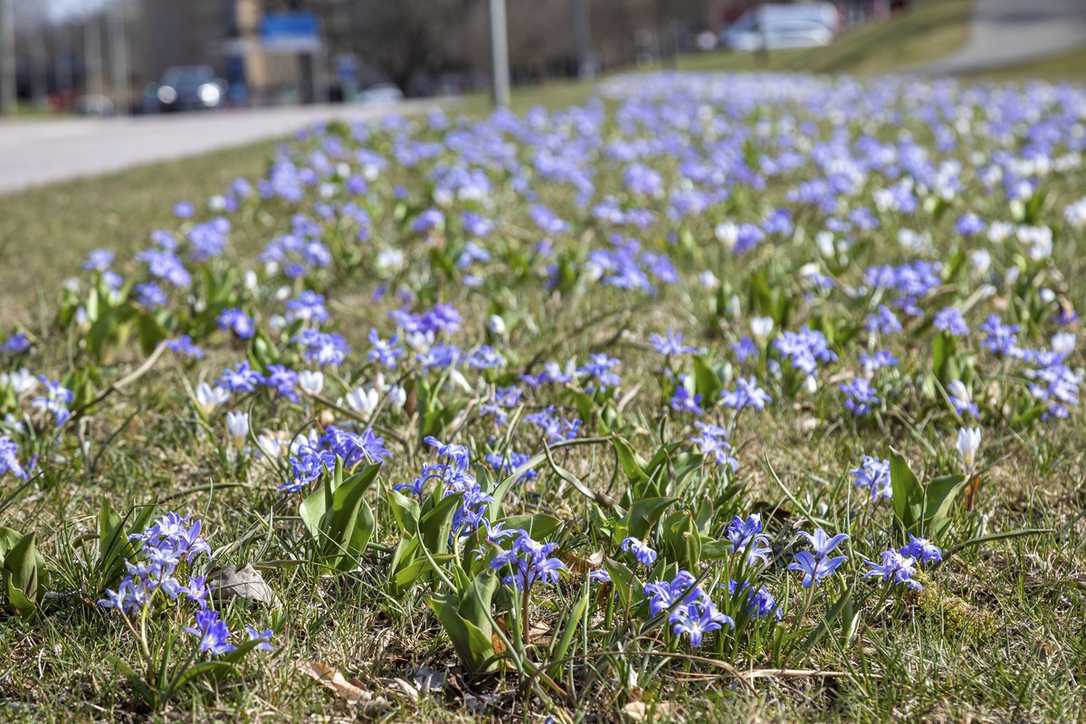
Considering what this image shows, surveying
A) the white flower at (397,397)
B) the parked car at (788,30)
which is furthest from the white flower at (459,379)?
the parked car at (788,30)

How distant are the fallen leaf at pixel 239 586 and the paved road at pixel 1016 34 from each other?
21338 millimetres

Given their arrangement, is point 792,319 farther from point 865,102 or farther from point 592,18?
point 592,18

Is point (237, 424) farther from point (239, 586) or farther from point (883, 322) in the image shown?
point (883, 322)

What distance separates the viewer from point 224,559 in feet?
6.55

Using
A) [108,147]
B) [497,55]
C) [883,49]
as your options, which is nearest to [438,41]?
[883,49]

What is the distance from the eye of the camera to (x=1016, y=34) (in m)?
27.3

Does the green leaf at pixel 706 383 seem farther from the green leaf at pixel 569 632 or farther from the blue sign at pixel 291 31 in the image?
the blue sign at pixel 291 31

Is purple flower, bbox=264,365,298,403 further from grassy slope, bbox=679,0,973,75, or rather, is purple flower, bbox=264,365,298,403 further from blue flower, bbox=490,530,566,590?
grassy slope, bbox=679,0,973,75

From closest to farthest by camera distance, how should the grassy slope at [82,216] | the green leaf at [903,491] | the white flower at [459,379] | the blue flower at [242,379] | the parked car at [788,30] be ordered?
the green leaf at [903,491], the blue flower at [242,379], the white flower at [459,379], the grassy slope at [82,216], the parked car at [788,30]

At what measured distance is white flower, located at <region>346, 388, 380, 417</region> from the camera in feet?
8.41

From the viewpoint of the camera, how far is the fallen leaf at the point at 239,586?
1.88 metres

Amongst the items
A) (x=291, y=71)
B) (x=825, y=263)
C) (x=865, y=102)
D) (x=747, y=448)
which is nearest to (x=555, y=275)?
(x=825, y=263)

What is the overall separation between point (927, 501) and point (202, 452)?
158 centimetres

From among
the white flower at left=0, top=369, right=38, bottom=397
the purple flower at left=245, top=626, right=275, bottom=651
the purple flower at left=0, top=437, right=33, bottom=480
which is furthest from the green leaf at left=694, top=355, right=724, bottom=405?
the white flower at left=0, top=369, right=38, bottom=397
